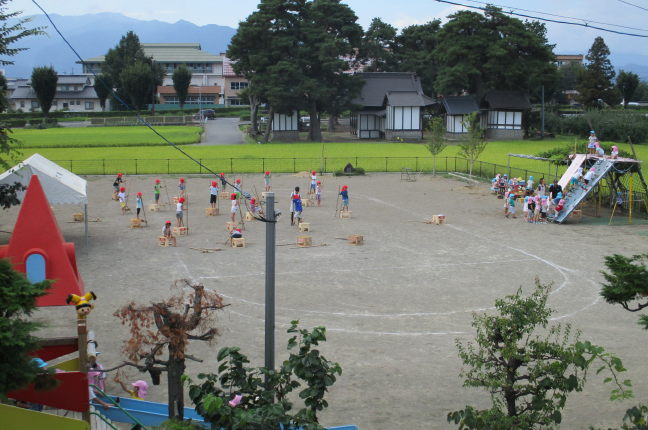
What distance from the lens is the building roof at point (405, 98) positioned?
6347 centimetres

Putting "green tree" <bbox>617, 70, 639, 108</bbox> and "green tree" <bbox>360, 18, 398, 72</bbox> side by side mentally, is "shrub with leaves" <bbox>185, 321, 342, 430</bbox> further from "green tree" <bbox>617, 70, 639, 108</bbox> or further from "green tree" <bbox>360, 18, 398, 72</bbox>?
"green tree" <bbox>617, 70, 639, 108</bbox>

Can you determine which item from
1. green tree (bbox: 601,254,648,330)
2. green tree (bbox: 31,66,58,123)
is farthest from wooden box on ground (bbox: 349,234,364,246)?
green tree (bbox: 31,66,58,123)

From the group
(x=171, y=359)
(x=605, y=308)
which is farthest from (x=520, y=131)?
(x=171, y=359)

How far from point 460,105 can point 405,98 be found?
22.8ft

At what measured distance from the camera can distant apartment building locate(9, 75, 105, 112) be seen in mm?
108125

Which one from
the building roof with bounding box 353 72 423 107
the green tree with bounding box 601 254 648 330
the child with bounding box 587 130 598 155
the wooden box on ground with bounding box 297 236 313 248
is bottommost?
the wooden box on ground with bounding box 297 236 313 248

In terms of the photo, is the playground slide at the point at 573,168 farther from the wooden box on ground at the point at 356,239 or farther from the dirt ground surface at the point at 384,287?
the wooden box on ground at the point at 356,239

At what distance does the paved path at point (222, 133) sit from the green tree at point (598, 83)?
44653mm

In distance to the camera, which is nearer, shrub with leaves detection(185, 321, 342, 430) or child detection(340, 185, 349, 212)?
shrub with leaves detection(185, 321, 342, 430)

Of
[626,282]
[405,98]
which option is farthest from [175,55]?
[626,282]

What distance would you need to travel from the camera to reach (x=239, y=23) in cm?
6072

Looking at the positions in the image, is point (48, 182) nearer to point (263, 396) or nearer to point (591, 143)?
point (263, 396)

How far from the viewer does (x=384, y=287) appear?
630 inches

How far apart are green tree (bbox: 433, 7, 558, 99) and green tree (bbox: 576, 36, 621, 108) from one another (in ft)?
39.8
